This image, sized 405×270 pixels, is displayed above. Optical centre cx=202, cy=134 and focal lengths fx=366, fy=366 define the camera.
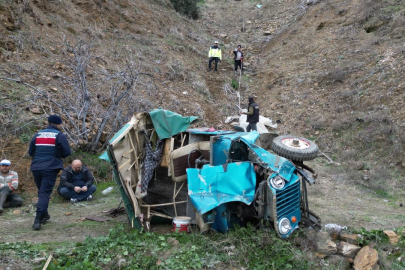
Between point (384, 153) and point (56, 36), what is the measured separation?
11055mm

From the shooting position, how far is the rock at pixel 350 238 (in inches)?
192

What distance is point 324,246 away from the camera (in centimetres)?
460

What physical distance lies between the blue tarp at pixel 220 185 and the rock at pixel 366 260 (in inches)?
59.4

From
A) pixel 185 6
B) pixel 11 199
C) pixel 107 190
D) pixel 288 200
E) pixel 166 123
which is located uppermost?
pixel 185 6

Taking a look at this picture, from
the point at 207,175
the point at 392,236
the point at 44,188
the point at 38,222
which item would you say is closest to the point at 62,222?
the point at 38,222

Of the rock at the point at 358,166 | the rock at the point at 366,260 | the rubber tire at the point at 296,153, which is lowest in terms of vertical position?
the rock at the point at 358,166

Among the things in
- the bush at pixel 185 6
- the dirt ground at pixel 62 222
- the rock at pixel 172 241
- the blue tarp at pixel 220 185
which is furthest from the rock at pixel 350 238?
the bush at pixel 185 6

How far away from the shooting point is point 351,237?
193 inches

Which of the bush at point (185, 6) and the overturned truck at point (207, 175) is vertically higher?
the bush at point (185, 6)

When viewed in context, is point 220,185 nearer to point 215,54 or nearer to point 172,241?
point 172,241

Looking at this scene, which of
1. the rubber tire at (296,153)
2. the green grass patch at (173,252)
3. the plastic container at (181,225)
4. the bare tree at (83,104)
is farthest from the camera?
the bare tree at (83,104)

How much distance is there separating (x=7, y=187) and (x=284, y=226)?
4705 millimetres

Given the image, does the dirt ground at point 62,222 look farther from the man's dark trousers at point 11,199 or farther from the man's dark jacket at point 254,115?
the man's dark jacket at point 254,115

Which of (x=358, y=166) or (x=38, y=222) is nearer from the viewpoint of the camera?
(x=38, y=222)
